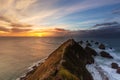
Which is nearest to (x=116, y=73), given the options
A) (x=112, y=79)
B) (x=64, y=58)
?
(x=112, y=79)

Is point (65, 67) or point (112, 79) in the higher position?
point (65, 67)

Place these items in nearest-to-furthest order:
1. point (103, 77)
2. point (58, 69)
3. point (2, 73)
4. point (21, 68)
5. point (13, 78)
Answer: point (58, 69) < point (103, 77) < point (13, 78) < point (2, 73) < point (21, 68)

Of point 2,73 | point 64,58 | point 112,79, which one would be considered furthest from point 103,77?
point 2,73

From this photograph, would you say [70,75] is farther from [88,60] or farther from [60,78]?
[88,60]

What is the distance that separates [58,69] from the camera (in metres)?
19.3

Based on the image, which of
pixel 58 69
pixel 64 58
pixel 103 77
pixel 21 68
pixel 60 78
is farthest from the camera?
pixel 21 68

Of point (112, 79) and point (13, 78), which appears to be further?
point (13, 78)

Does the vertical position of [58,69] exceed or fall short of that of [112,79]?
it exceeds it

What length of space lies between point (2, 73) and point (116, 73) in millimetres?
23280

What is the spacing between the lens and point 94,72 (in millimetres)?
30500

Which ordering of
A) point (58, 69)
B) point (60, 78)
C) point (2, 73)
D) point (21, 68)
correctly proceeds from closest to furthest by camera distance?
point (60, 78)
point (58, 69)
point (2, 73)
point (21, 68)

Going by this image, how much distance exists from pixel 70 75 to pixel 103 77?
11953 millimetres

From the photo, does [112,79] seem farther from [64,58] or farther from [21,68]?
[21,68]

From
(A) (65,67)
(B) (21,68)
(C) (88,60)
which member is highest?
(A) (65,67)
